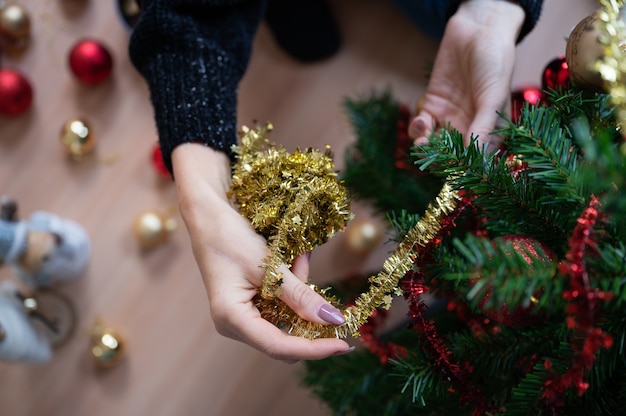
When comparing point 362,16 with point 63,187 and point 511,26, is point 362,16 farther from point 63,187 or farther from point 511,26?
point 63,187

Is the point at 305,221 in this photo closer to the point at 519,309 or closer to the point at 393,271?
the point at 393,271

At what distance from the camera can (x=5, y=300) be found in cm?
103

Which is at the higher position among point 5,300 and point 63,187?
point 63,187

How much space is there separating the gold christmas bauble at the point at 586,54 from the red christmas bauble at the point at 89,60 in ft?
2.90

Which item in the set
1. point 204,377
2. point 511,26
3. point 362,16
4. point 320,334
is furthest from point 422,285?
point 362,16

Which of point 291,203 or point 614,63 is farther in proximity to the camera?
point 291,203

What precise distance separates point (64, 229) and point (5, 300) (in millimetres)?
170

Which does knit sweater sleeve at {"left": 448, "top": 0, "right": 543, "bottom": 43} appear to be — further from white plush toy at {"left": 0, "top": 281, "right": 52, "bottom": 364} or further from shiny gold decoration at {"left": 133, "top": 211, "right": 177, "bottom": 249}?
white plush toy at {"left": 0, "top": 281, "right": 52, "bottom": 364}

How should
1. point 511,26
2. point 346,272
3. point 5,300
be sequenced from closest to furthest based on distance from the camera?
point 511,26 < point 5,300 < point 346,272

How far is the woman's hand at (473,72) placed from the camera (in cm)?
70

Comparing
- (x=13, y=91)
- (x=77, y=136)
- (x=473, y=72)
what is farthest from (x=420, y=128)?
(x=13, y=91)

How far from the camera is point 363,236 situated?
1104 millimetres

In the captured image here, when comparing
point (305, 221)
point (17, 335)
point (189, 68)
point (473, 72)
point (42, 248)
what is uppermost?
point (473, 72)

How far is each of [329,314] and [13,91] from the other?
2.89 ft
